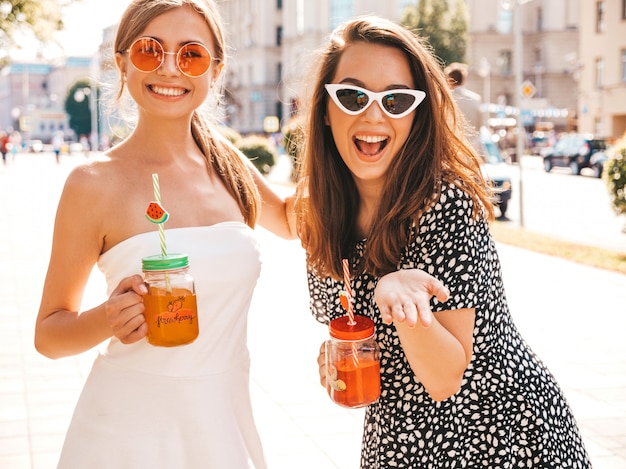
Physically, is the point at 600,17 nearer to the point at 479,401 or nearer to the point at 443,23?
the point at 443,23

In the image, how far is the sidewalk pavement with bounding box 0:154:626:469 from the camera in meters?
4.29

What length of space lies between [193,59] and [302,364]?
3.74 m

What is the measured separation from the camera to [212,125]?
2.78 metres

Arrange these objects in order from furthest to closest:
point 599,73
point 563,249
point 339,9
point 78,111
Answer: point 78,111 < point 339,9 < point 599,73 < point 563,249

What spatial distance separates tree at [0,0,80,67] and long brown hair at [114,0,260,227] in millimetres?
13075

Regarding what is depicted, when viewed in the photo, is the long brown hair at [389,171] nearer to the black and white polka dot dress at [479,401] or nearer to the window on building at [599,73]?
the black and white polka dot dress at [479,401]

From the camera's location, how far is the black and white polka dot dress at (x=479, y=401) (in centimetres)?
184

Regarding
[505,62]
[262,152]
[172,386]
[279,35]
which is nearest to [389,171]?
[172,386]

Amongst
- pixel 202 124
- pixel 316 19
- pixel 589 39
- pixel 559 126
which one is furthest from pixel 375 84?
pixel 316 19

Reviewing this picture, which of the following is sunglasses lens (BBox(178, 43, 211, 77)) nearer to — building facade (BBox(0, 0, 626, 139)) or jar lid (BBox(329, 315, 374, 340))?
building facade (BBox(0, 0, 626, 139))

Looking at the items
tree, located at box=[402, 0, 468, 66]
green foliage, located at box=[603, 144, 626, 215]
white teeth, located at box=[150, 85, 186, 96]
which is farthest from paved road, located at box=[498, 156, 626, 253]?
tree, located at box=[402, 0, 468, 66]

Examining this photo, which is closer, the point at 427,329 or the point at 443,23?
the point at 427,329

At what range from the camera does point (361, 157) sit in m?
2.01

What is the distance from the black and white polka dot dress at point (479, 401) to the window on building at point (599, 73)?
42547mm
